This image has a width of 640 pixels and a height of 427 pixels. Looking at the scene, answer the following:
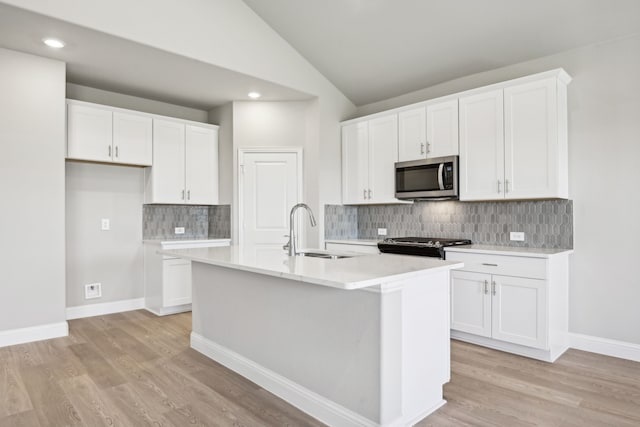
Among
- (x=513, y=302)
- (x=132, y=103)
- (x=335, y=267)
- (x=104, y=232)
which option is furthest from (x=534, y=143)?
(x=104, y=232)

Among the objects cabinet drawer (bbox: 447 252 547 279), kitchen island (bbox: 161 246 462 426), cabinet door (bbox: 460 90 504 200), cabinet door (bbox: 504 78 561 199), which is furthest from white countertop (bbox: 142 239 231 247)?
cabinet door (bbox: 504 78 561 199)

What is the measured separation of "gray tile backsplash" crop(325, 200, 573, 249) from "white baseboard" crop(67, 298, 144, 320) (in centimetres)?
243

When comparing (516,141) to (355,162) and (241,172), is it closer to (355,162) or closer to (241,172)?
(355,162)

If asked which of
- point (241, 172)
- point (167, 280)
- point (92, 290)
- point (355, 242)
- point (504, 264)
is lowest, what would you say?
point (92, 290)

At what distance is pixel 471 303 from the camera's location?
346cm

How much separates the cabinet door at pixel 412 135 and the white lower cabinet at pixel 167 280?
2.43 m

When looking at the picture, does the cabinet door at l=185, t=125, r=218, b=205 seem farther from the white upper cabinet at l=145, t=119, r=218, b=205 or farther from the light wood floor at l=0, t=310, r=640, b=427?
the light wood floor at l=0, t=310, r=640, b=427

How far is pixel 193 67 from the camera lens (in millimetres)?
3830

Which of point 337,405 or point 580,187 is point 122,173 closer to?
point 337,405

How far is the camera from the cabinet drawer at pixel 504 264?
10.1 ft

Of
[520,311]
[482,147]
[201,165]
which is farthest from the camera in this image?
[201,165]

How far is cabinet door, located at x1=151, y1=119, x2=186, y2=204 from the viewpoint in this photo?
465 centimetres

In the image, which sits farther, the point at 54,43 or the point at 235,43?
the point at 235,43

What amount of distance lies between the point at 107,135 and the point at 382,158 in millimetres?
2980
